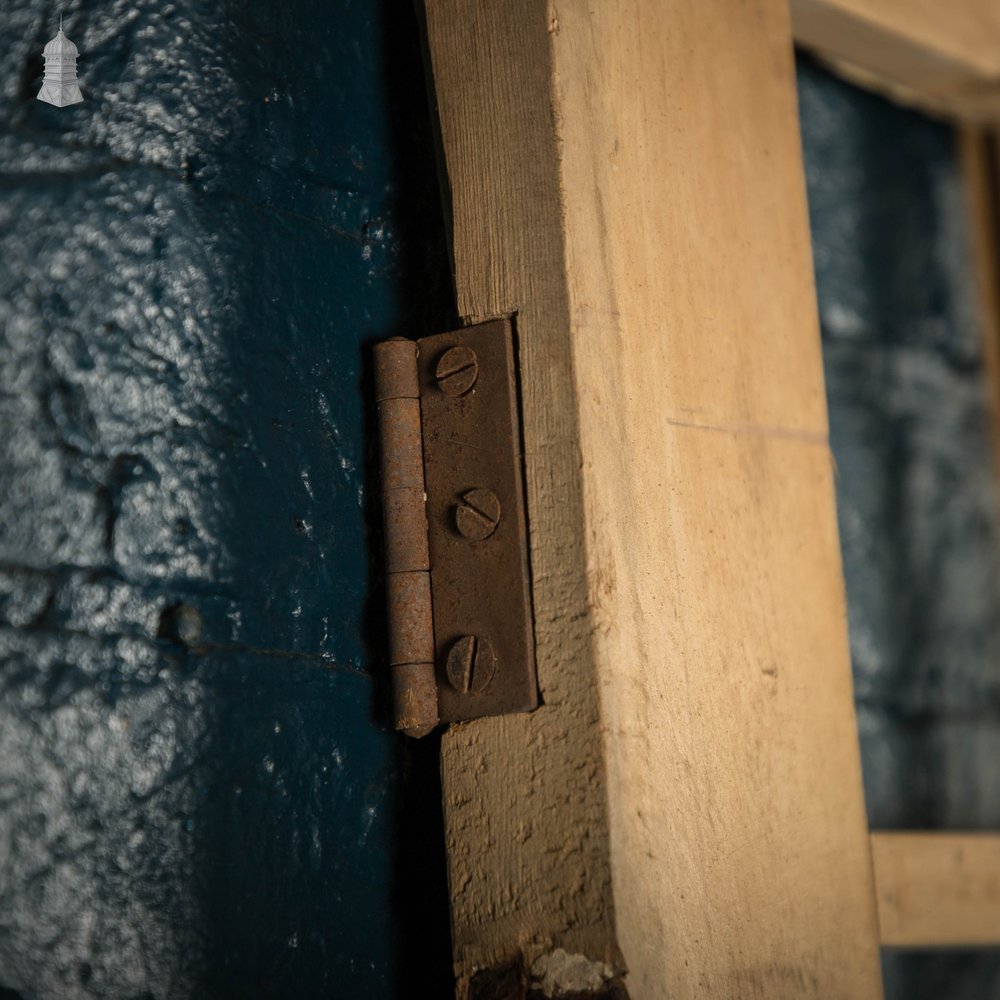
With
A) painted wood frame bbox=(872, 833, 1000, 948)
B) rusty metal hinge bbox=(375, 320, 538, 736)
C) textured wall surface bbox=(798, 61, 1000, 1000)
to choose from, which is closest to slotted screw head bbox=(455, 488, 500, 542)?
rusty metal hinge bbox=(375, 320, 538, 736)

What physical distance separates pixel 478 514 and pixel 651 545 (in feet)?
0.38

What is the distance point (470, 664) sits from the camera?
727mm

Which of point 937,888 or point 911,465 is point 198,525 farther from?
point 911,465

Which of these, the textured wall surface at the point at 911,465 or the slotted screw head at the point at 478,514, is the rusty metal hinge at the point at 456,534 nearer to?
the slotted screw head at the point at 478,514

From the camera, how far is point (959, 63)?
1295 millimetres

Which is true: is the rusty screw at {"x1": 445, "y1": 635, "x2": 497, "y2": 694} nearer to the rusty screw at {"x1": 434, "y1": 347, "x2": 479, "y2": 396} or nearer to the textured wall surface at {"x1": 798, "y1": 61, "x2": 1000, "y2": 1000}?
the rusty screw at {"x1": 434, "y1": 347, "x2": 479, "y2": 396}

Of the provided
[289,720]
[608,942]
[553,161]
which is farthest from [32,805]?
[553,161]

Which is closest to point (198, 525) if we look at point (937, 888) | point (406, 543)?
point (406, 543)

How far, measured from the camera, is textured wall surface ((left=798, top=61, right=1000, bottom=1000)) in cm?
126

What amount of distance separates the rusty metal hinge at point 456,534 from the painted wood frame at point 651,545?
15 millimetres

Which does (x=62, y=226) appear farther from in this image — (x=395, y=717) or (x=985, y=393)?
(x=985, y=393)

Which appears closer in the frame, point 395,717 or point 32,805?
point 32,805

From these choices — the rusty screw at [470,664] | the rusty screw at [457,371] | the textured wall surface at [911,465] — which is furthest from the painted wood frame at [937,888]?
the rusty screw at [457,371]

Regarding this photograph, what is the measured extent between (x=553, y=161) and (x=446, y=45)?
0.14 m
